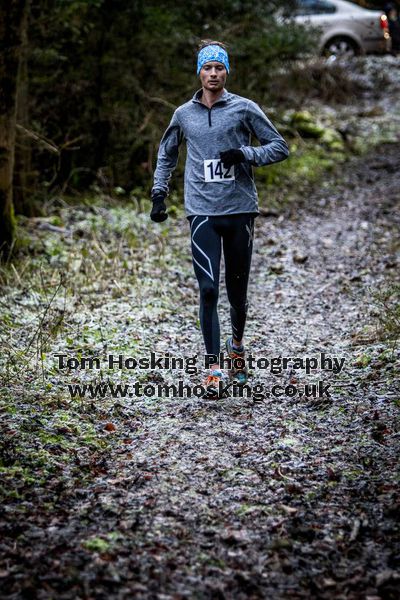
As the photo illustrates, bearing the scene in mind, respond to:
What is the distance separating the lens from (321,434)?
4.77 m

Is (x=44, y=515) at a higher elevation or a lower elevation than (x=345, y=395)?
lower

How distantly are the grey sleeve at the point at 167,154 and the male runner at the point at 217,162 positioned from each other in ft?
0.09

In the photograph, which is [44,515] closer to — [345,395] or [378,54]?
[345,395]

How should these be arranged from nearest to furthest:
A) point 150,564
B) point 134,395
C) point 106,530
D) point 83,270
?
point 150,564
point 106,530
point 134,395
point 83,270

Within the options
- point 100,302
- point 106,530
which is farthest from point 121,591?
point 100,302

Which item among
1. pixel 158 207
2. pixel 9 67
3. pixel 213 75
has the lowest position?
pixel 158 207

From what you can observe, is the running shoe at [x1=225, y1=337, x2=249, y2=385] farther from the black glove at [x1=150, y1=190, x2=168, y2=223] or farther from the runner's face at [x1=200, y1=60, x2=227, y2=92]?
the runner's face at [x1=200, y1=60, x2=227, y2=92]

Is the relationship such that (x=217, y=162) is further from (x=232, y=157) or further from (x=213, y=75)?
(x=213, y=75)

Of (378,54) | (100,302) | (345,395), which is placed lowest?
(345,395)

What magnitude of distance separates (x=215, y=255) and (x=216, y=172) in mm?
573

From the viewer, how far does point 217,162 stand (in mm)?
5039

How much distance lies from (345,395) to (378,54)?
20500 millimetres

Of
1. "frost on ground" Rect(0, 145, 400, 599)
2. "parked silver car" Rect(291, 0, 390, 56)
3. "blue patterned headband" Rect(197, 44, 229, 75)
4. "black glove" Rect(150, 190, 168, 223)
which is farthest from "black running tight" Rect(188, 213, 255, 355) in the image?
"parked silver car" Rect(291, 0, 390, 56)

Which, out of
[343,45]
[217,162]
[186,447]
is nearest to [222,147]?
[217,162]
